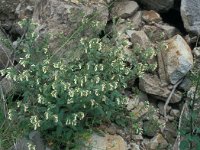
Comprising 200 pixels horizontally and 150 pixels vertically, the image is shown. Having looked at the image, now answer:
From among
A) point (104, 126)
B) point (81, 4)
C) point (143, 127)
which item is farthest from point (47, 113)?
point (81, 4)

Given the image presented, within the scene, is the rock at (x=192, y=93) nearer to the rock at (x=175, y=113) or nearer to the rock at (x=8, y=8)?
the rock at (x=175, y=113)

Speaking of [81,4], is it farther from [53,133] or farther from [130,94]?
[53,133]

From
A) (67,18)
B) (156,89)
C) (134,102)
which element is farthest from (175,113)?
(67,18)

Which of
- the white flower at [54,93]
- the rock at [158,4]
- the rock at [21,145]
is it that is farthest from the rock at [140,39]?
the rock at [21,145]

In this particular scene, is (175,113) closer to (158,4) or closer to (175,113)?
(175,113)

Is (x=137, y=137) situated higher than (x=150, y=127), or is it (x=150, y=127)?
(x=150, y=127)

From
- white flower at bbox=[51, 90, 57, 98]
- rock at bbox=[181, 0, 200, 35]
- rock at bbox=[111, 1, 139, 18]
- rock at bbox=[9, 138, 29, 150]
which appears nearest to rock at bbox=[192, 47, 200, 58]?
rock at bbox=[181, 0, 200, 35]
